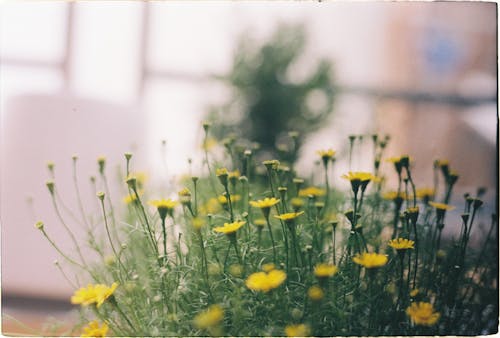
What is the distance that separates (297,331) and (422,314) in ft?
0.39

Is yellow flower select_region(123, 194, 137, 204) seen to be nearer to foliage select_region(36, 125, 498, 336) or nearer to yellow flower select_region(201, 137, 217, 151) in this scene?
foliage select_region(36, 125, 498, 336)

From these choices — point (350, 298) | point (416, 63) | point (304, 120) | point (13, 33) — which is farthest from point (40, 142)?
point (416, 63)

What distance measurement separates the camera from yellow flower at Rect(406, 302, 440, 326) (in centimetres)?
45

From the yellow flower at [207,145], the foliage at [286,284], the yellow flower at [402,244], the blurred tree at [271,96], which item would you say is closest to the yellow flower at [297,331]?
the foliage at [286,284]

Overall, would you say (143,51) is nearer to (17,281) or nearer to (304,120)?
(304,120)

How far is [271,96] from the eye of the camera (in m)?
1.45

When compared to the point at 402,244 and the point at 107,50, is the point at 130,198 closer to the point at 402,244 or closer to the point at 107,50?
the point at 402,244

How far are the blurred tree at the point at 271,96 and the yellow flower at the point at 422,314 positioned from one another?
980mm

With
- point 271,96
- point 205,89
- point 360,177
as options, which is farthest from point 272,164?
point 205,89

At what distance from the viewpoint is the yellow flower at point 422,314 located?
445 mm

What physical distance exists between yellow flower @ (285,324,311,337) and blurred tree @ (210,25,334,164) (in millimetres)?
1003

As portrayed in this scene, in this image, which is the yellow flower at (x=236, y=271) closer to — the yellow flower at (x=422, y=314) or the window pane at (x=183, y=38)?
the yellow flower at (x=422, y=314)

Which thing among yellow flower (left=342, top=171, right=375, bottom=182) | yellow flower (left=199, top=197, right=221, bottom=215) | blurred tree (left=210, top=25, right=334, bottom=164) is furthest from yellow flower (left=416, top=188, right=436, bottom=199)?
blurred tree (left=210, top=25, right=334, bottom=164)

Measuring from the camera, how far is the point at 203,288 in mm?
506
